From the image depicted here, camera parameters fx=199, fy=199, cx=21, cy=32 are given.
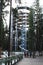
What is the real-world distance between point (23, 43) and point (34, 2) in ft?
0.79

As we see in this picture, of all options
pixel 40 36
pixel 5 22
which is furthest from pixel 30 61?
pixel 5 22

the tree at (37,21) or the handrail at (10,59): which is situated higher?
the tree at (37,21)

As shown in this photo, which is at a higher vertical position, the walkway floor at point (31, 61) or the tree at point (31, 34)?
the tree at point (31, 34)

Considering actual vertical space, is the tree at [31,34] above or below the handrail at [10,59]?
above

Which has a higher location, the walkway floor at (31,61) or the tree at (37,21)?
the tree at (37,21)

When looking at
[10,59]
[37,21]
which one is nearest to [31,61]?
[10,59]

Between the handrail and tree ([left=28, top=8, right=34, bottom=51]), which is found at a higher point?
tree ([left=28, top=8, right=34, bottom=51])

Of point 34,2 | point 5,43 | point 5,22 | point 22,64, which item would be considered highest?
point 34,2

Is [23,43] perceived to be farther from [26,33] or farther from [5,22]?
[5,22]

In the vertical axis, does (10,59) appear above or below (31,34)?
below

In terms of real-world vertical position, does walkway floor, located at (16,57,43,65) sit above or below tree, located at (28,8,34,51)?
below

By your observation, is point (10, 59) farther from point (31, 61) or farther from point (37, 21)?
point (37, 21)

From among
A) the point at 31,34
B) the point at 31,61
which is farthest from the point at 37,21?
the point at 31,61

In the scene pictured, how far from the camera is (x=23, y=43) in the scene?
1.10 metres
